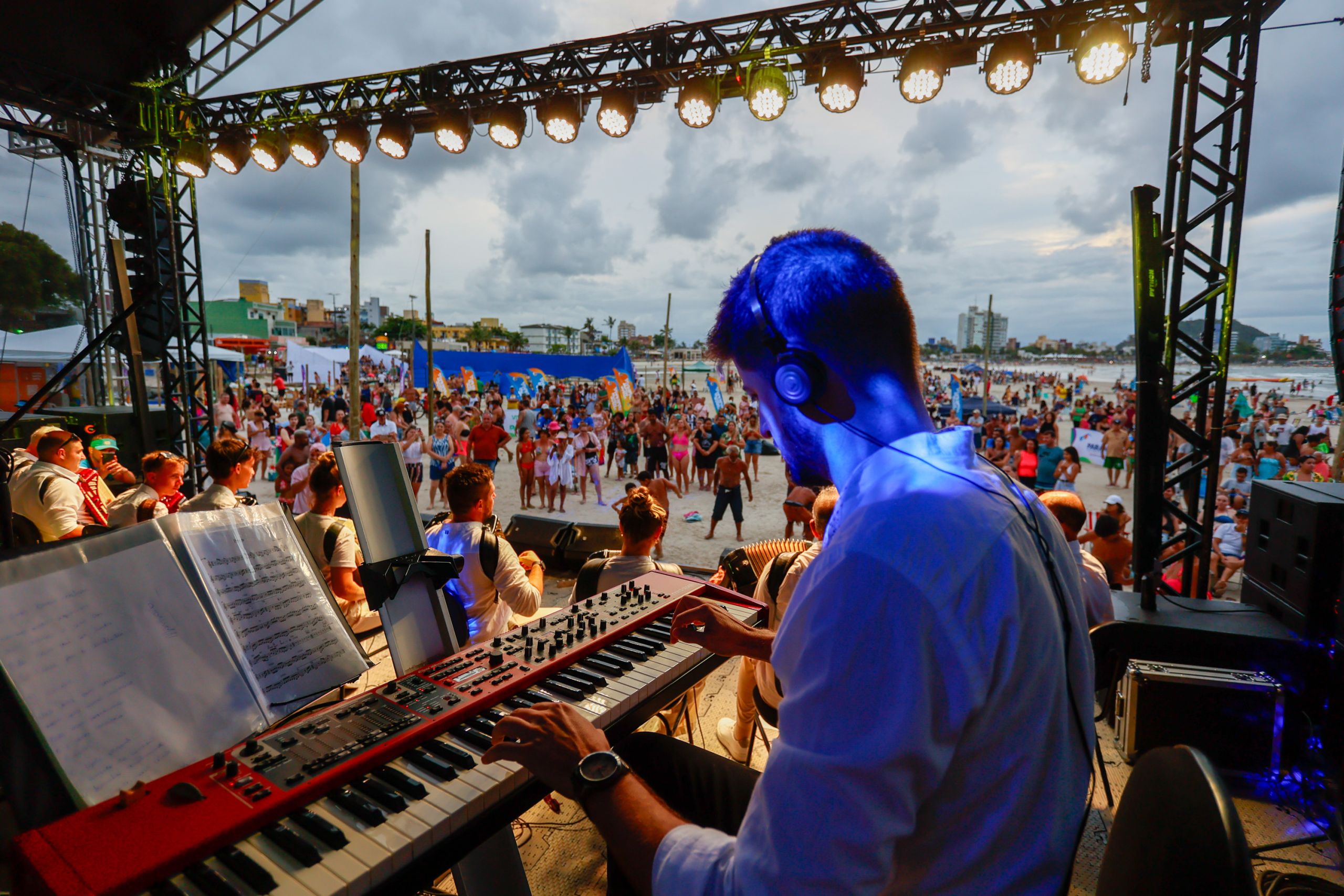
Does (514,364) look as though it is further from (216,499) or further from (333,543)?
(333,543)

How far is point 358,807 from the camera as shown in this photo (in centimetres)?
141

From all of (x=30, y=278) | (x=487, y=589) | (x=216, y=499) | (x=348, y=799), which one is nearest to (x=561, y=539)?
(x=216, y=499)

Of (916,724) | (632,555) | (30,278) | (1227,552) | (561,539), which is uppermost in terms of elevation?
(30,278)

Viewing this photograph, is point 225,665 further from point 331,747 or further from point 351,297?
point 351,297

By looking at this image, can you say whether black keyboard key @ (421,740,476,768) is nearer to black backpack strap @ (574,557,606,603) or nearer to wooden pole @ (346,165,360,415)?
black backpack strap @ (574,557,606,603)

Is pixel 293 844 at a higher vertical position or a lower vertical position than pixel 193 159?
lower

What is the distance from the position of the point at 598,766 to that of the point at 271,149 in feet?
31.1

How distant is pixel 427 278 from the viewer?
1844cm

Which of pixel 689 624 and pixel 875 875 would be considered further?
pixel 689 624

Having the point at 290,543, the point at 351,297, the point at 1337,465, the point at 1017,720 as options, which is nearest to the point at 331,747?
the point at 290,543

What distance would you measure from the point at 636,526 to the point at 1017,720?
3.26m

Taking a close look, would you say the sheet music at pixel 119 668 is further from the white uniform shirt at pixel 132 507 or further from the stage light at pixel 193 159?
the stage light at pixel 193 159

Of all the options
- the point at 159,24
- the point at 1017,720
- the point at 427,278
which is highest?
the point at 159,24

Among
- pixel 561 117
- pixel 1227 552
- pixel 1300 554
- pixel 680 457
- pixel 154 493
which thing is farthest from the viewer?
pixel 680 457
